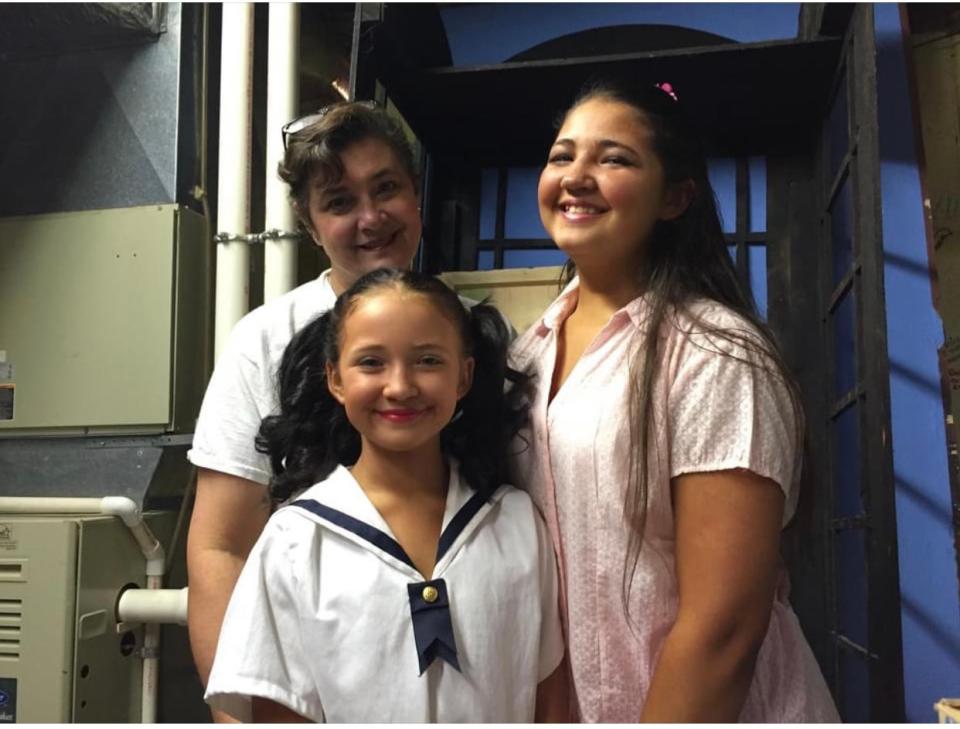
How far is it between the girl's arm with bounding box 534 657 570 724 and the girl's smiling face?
13.7 inches

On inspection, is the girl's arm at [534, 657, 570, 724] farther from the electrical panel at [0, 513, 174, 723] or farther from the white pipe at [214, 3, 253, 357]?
the white pipe at [214, 3, 253, 357]

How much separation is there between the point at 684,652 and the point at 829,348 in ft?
4.21

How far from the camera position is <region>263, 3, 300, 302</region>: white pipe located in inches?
80.6

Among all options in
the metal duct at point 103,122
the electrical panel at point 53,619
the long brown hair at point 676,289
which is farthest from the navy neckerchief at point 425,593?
the metal duct at point 103,122

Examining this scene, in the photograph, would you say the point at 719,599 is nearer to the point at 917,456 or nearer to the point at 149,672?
the point at 917,456

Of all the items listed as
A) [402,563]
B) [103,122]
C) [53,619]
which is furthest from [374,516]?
[103,122]

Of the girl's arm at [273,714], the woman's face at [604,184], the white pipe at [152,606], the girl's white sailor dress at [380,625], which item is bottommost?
the white pipe at [152,606]

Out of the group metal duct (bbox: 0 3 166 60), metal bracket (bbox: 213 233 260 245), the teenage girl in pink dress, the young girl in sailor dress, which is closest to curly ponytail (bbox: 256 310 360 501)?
the young girl in sailor dress

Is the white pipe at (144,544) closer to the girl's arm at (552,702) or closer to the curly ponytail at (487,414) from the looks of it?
the curly ponytail at (487,414)

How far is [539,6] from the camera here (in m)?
2.37

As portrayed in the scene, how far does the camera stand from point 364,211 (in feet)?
4.11

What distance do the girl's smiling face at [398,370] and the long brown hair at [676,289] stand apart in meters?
0.24

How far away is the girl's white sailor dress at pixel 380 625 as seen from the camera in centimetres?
93

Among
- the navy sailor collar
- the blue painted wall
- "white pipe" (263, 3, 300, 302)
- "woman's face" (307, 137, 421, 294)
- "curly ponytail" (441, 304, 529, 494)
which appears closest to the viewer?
the navy sailor collar
